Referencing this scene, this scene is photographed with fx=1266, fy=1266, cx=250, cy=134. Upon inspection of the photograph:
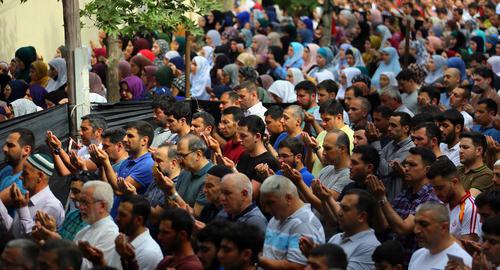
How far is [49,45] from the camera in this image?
20750mm

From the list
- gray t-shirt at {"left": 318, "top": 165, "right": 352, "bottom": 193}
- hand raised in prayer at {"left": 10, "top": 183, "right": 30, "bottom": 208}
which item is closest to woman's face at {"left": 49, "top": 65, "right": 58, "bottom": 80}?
gray t-shirt at {"left": 318, "top": 165, "right": 352, "bottom": 193}

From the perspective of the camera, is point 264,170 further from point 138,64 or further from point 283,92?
point 138,64

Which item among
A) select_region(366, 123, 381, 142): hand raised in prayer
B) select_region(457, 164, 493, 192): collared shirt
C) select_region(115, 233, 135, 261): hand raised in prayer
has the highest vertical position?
select_region(115, 233, 135, 261): hand raised in prayer

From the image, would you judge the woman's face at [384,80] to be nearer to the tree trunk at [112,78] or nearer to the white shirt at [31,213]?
the tree trunk at [112,78]

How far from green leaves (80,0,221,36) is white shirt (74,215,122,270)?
462 cm

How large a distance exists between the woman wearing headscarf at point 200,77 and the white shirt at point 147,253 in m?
10.8

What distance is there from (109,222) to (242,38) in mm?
15431

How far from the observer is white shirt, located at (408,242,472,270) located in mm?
9367

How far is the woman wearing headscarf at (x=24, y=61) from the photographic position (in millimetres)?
18516

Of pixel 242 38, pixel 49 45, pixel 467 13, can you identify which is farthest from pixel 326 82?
pixel 467 13

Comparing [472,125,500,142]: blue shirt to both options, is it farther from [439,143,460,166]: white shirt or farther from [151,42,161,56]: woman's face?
[151,42,161,56]: woman's face

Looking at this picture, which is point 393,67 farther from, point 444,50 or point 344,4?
point 344,4

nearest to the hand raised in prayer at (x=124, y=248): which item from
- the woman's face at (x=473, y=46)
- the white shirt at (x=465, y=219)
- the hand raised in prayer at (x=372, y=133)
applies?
the white shirt at (x=465, y=219)

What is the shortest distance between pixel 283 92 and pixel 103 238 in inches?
306
